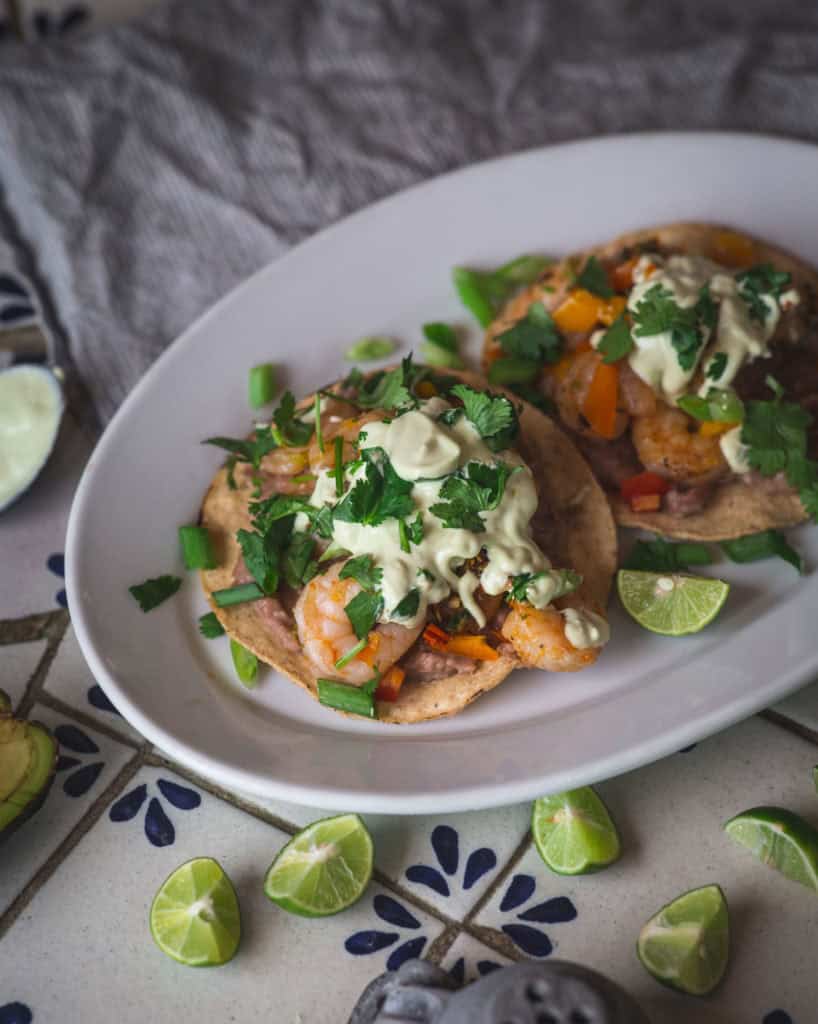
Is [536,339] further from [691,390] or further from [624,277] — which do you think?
[691,390]

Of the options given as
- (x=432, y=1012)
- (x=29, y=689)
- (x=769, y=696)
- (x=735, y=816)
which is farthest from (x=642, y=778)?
(x=29, y=689)

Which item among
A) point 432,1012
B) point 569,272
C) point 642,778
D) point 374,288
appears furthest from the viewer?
point 374,288

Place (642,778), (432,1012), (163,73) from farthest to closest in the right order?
(163,73), (642,778), (432,1012)

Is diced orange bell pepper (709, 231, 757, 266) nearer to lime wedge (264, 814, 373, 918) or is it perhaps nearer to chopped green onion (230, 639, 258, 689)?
chopped green onion (230, 639, 258, 689)

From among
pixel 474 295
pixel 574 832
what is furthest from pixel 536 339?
pixel 574 832

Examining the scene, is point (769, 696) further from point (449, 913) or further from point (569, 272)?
point (569, 272)

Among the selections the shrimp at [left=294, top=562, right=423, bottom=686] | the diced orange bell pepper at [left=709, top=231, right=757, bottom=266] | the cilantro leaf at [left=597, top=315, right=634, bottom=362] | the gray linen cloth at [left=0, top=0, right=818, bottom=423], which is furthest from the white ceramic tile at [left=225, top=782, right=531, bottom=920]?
the gray linen cloth at [left=0, top=0, right=818, bottom=423]
